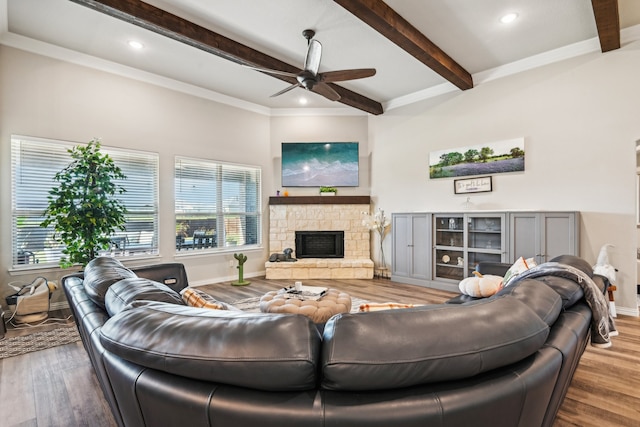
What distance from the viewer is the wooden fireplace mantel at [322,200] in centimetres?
632

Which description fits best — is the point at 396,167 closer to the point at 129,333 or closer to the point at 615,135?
the point at 615,135

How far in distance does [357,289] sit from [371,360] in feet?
14.4

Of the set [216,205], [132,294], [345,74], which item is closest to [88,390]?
[132,294]

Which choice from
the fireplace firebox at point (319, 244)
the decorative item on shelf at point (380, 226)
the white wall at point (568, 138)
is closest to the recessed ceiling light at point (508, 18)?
the white wall at point (568, 138)

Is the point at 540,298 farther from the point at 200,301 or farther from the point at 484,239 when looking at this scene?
the point at 484,239

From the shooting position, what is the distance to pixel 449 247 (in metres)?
5.11

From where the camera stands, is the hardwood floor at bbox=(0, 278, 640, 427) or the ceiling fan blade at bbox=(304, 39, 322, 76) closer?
the hardwood floor at bbox=(0, 278, 640, 427)

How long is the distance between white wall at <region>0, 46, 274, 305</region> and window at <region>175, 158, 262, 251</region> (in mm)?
160

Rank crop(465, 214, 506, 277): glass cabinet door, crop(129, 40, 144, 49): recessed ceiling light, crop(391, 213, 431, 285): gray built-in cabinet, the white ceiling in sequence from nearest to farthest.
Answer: the white ceiling
crop(129, 40, 144, 49): recessed ceiling light
crop(465, 214, 506, 277): glass cabinet door
crop(391, 213, 431, 285): gray built-in cabinet

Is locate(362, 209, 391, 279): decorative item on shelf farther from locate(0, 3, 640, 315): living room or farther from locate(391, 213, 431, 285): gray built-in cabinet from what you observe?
locate(391, 213, 431, 285): gray built-in cabinet

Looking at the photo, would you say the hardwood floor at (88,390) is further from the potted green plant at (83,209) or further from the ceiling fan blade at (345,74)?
the ceiling fan blade at (345,74)

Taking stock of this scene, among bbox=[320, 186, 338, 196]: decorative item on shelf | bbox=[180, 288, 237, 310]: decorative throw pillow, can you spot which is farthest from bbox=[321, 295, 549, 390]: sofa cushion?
bbox=[320, 186, 338, 196]: decorative item on shelf

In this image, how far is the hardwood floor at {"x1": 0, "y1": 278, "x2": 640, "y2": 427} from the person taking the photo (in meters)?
1.90

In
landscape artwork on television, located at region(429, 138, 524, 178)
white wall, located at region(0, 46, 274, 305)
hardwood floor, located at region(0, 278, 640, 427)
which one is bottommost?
hardwood floor, located at region(0, 278, 640, 427)
